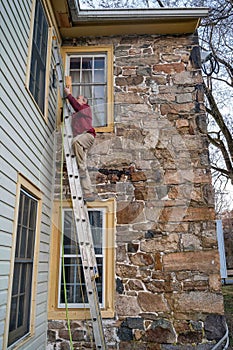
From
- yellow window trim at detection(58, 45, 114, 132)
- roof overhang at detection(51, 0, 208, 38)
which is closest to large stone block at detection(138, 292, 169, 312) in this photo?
yellow window trim at detection(58, 45, 114, 132)

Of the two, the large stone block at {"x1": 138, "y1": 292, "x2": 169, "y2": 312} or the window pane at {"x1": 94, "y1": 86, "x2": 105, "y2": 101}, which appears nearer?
the large stone block at {"x1": 138, "y1": 292, "x2": 169, "y2": 312}

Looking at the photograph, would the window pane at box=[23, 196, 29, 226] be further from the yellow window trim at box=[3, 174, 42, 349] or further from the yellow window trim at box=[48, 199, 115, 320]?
the yellow window trim at box=[48, 199, 115, 320]

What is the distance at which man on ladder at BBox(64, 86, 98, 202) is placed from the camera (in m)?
4.39

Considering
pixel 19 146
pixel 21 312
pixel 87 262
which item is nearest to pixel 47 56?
pixel 19 146

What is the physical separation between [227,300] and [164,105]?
5841 millimetres

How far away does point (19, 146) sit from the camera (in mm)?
3418

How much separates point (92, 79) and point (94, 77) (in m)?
0.06

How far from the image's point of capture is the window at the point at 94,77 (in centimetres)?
551

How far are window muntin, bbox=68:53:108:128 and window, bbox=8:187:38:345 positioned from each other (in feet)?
7.58

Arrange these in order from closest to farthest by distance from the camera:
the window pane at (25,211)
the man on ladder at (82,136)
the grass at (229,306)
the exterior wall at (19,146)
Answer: the exterior wall at (19,146) → the window pane at (25,211) → the man on ladder at (82,136) → the grass at (229,306)

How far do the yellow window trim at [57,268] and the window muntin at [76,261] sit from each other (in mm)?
64

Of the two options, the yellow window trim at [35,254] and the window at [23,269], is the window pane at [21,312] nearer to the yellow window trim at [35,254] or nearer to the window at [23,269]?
the window at [23,269]

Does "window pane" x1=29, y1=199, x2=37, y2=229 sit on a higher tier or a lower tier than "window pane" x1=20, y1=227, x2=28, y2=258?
higher

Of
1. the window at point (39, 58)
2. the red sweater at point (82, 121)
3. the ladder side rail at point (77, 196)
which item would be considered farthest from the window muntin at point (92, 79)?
the ladder side rail at point (77, 196)
